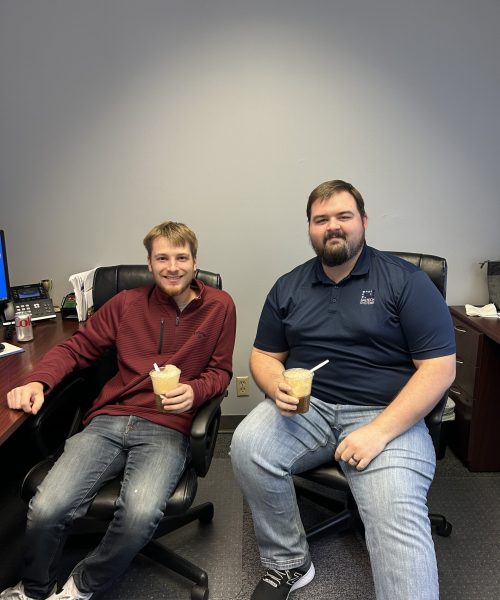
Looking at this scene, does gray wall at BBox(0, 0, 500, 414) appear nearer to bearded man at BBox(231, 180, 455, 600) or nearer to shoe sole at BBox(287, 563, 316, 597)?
bearded man at BBox(231, 180, 455, 600)

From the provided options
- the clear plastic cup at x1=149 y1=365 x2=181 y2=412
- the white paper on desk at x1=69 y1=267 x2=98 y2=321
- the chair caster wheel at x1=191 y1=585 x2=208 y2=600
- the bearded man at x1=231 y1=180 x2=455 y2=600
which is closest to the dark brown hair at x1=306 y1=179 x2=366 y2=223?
the bearded man at x1=231 y1=180 x2=455 y2=600

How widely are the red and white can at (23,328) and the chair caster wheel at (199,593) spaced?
1.20 metres

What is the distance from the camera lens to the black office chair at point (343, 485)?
56.6 inches

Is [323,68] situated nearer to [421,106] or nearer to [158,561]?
[421,106]

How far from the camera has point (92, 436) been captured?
59.9 inches

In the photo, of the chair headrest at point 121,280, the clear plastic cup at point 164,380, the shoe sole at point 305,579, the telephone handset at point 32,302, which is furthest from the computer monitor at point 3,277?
the shoe sole at point 305,579

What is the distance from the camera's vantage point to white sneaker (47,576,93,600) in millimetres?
1357

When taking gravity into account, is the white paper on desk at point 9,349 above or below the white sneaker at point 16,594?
above

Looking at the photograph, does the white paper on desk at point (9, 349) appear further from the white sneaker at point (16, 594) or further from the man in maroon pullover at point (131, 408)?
the white sneaker at point (16, 594)

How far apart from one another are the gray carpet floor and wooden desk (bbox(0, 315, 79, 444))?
27.3 inches

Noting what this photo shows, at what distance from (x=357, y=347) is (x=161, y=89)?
1.62 metres

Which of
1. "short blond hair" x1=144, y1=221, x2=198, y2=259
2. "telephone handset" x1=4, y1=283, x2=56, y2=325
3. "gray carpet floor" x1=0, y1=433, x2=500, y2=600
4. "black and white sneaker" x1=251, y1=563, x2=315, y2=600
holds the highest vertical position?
"short blond hair" x1=144, y1=221, x2=198, y2=259

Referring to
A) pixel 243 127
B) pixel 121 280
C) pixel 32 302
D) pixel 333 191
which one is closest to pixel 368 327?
pixel 333 191

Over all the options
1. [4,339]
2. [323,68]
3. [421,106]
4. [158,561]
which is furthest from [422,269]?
[4,339]
